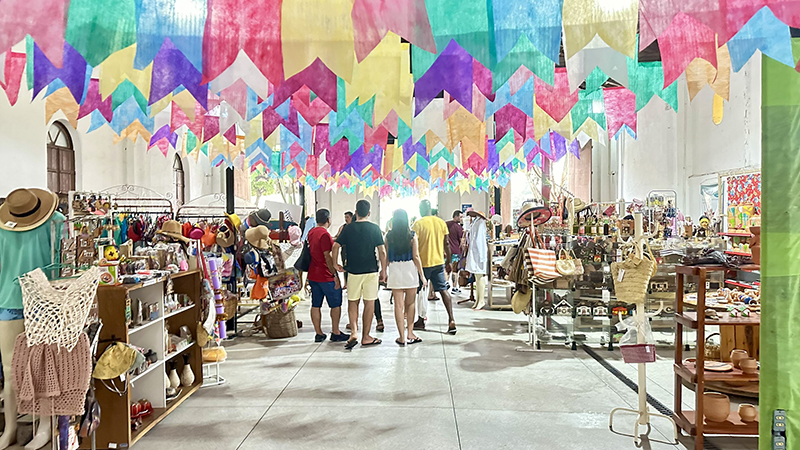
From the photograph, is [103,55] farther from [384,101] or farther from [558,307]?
[558,307]

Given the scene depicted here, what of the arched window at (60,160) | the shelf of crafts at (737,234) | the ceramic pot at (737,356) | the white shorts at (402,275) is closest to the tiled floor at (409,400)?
the ceramic pot at (737,356)

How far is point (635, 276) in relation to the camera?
3645 mm

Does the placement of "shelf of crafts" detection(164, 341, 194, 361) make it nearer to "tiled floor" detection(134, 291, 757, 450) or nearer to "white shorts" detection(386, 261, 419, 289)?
"tiled floor" detection(134, 291, 757, 450)

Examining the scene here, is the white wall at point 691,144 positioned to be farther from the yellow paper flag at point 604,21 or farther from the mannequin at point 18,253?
the mannequin at point 18,253

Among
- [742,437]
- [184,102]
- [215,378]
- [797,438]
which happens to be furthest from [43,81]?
[742,437]

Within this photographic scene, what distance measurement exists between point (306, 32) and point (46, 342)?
2.26 metres

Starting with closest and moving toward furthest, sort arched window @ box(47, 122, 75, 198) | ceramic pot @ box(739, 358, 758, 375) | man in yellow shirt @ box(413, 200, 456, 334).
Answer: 1. ceramic pot @ box(739, 358, 758, 375)
2. man in yellow shirt @ box(413, 200, 456, 334)
3. arched window @ box(47, 122, 75, 198)

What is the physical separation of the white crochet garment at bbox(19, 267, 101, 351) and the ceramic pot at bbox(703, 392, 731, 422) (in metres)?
3.83

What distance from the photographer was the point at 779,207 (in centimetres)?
243

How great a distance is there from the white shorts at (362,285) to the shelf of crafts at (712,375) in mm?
3255

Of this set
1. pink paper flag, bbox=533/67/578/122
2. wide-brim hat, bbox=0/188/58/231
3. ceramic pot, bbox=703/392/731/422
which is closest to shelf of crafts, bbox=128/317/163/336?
wide-brim hat, bbox=0/188/58/231

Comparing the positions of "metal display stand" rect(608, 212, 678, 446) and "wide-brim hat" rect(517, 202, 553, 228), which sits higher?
"wide-brim hat" rect(517, 202, 553, 228)

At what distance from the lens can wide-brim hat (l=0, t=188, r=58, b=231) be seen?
124 inches

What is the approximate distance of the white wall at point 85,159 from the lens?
6.77 metres
